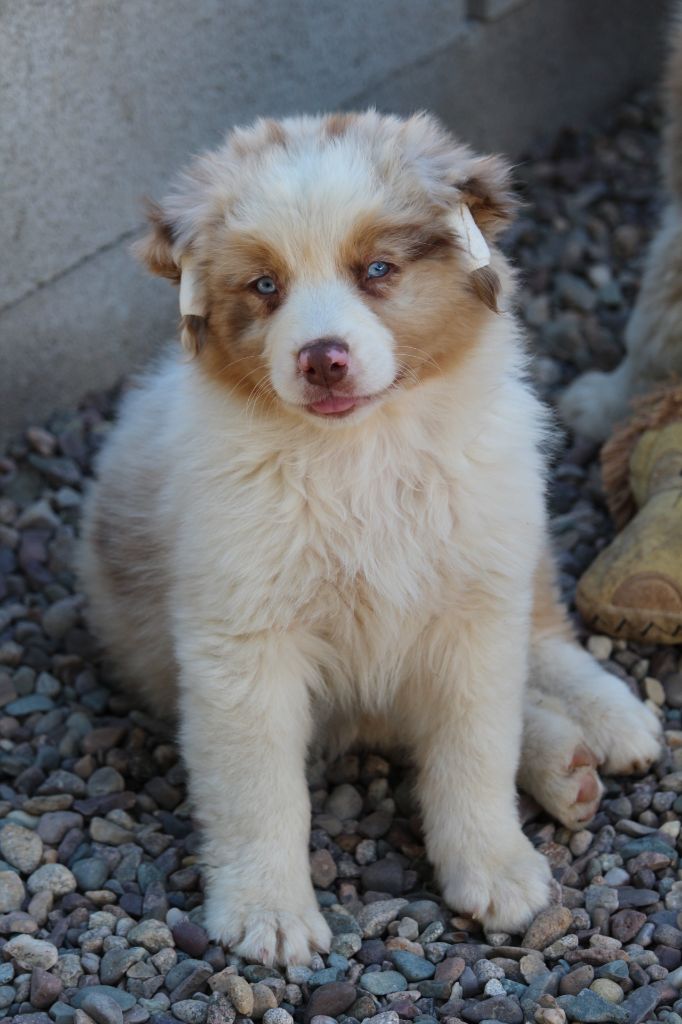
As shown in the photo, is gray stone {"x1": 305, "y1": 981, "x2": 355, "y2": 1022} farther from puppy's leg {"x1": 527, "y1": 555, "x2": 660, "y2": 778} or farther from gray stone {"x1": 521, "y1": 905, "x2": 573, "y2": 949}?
puppy's leg {"x1": 527, "y1": 555, "x2": 660, "y2": 778}

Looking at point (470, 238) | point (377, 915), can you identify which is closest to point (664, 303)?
point (470, 238)

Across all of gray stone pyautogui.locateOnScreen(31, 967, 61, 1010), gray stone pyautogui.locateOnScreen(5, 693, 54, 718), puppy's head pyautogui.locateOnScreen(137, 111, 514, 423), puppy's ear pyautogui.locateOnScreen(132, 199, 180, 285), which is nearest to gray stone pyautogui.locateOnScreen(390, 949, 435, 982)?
gray stone pyautogui.locateOnScreen(31, 967, 61, 1010)

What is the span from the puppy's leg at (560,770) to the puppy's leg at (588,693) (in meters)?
0.07

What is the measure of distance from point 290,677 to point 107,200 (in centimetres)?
240

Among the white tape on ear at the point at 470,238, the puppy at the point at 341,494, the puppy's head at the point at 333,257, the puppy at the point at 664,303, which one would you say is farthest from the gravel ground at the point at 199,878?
the white tape on ear at the point at 470,238

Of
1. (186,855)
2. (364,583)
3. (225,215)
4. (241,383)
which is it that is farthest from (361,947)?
(225,215)

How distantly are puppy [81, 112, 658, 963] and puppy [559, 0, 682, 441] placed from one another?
1.38 meters

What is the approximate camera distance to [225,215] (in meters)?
3.08

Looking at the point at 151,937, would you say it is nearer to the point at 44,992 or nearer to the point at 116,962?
the point at 116,962

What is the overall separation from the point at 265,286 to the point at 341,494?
516mm

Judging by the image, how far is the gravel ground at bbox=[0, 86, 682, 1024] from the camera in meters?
3.11

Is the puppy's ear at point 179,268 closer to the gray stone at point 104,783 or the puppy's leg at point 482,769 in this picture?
the puppy's leg at point 482,769

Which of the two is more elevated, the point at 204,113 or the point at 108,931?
the point at 204,113

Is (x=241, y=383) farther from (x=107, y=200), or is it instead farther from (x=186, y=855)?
(x=107, y=200)
